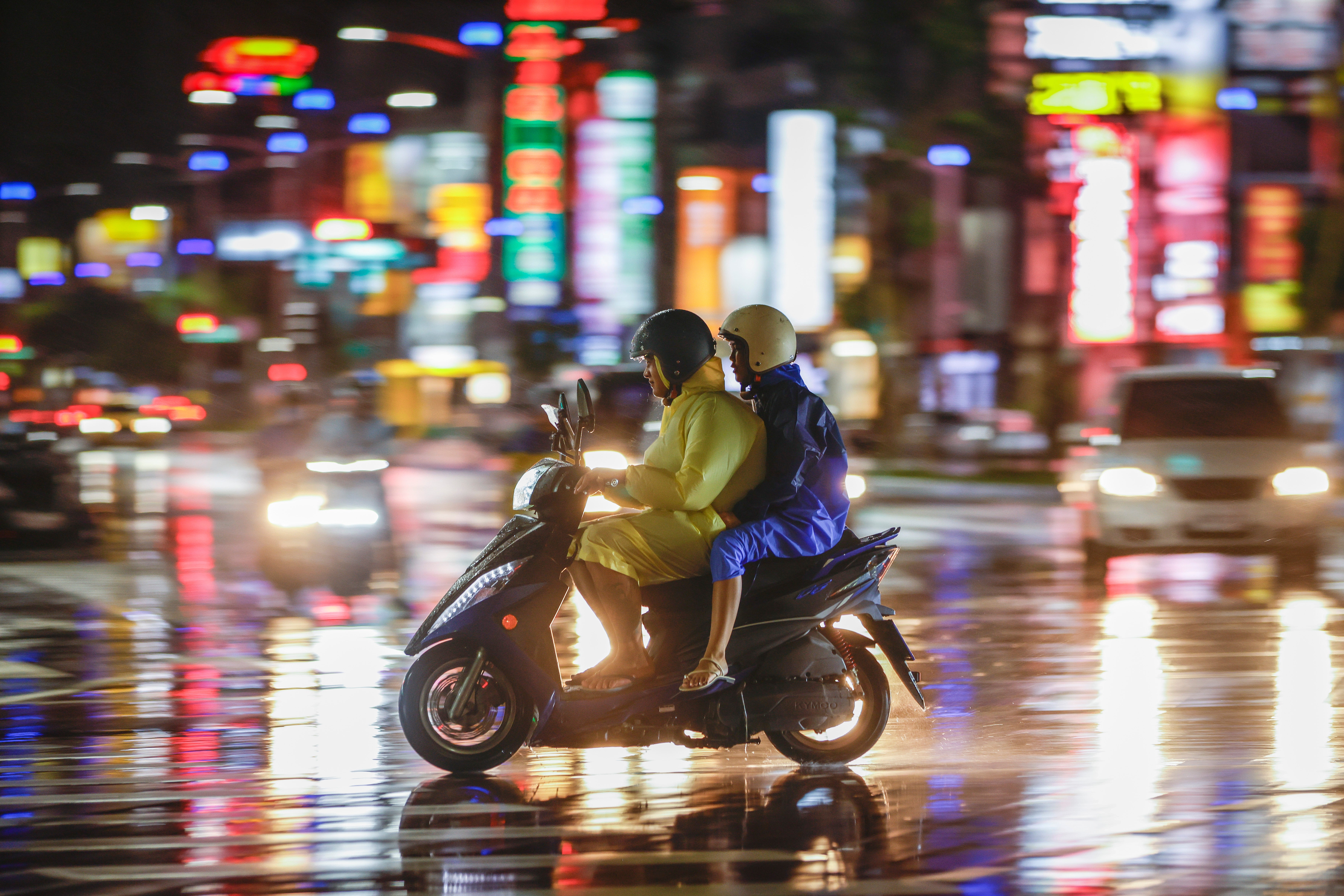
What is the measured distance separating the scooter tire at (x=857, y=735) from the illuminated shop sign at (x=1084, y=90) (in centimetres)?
3517

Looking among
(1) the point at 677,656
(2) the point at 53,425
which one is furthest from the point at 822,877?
(2) the point at 53,425

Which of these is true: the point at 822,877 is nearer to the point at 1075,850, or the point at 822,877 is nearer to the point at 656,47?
the point at 1075,850

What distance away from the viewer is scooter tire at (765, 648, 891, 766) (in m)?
6.76

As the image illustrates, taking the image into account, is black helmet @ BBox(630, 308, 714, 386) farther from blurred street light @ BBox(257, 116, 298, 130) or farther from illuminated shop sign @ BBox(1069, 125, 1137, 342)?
blurred street light @ BBox(257, 116, 298, 130)

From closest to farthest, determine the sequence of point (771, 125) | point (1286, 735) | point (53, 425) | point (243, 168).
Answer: point (1286, 735) → point (53, 425) → point (771, 125) → point (243, 168)

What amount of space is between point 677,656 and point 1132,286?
124 ft

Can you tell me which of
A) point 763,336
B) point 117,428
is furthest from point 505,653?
point 117,428

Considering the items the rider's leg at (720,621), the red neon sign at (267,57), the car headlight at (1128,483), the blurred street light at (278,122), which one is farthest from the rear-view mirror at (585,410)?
the red neon sign at (267,57)

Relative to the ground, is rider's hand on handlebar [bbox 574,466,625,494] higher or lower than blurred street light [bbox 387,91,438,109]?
lower

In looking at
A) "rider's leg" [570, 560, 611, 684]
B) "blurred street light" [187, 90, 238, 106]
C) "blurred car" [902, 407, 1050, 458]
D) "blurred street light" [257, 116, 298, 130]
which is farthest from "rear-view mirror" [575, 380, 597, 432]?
"blurred street light" [187, 90, 238, 106]

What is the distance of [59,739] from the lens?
761cm

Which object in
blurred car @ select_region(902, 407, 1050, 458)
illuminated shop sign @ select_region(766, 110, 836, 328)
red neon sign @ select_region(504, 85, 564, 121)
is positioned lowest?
blurred car @ select_region(902, 407, 1050, 458)

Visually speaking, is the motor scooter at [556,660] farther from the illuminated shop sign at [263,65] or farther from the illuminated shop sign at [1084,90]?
the illuminated shop sign at [263,65]

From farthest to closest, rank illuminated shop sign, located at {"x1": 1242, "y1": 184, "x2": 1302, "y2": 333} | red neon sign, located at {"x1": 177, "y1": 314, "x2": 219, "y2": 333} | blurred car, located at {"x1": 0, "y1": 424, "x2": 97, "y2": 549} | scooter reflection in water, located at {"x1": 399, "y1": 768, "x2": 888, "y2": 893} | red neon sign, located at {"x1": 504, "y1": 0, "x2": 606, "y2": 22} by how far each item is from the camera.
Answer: red neon sign, located at {"x1": 177, "y1": 314, "x2": 219, "y2": 333}
red neon sign, located at {"x1": 504, "y1": 0, "x2": 606, "y2": 22}
illuminated shop sign, located at {"x1": 1242, "y1": 184, "x2": 1302, "y2": 333}
blurred car, located at {"x1": 0, "y1": 424, "x2": 97, "y2": 549}
scooter reflection in water, located at {"x1": 399, "y1": 768, "x2": 888, "y2": 893}
